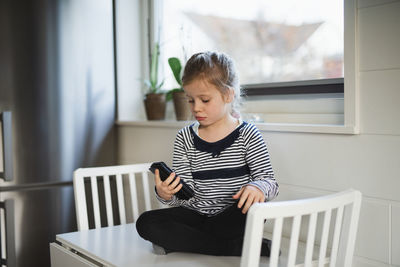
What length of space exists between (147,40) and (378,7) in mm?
1252

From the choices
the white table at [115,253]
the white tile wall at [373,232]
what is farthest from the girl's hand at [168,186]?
the white tile wall at [373,232]

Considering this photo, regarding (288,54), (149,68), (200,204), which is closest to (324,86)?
(288,54)

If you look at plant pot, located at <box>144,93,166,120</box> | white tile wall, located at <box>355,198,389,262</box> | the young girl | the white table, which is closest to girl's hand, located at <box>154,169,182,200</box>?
the young girl

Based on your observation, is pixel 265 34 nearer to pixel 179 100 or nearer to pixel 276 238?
pixel 179 100

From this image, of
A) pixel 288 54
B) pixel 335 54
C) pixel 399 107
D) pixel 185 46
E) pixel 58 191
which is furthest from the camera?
pixel 185 46

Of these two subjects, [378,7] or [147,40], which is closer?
[378,7]

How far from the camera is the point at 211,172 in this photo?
132cm

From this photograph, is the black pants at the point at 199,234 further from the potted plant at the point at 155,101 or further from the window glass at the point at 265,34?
the potted plant at the point at 155,101

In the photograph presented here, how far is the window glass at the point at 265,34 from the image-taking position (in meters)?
1.60

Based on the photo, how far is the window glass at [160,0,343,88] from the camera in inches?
63.2

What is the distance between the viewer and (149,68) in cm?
229

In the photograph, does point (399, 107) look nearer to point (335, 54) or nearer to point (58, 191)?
point (335, 54)

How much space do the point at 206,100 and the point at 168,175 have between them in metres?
0.21

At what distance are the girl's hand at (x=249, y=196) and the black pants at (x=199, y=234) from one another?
0.32 feet
